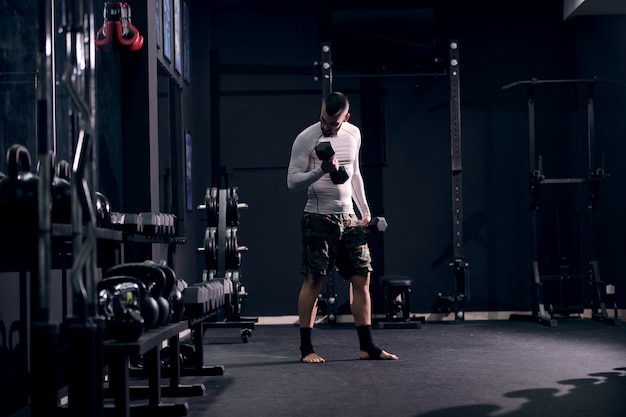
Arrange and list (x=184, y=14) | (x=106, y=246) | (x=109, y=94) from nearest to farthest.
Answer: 1. (x=106, y=246)
2. (x=109, y=94)
3. (x=184, y=14)

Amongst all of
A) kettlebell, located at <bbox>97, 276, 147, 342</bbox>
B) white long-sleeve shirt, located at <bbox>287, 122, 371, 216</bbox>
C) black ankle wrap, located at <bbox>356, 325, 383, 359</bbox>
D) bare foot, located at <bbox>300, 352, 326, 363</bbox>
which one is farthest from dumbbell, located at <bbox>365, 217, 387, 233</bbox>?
kettlebell, located at <bbox>97, 276, 147, 342</bbox>

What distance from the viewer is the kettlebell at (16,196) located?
99.9 inches

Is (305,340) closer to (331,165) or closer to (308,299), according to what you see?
(308,299)

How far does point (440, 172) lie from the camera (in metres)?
7.33

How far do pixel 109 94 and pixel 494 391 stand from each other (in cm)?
264

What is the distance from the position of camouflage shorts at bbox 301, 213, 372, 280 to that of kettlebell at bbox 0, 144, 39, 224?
6.66 ft

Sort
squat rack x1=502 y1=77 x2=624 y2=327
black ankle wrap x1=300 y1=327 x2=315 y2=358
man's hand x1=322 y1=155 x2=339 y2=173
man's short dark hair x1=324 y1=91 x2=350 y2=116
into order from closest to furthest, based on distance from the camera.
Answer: man's hand x1=322 y1=155 x2=339 y2=173 < man's short dark hair x1=324 y1=91 x2=350 y2=116 < black ankle wrap x1=300 y1=327 x2=315 y2=358 < squat rack x1=502 y1=77 x2=624 y2=327

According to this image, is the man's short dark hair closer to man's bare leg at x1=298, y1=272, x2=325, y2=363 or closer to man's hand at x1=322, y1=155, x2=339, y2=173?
man's hand at x1=322, y1=155, x2=339, y2=173

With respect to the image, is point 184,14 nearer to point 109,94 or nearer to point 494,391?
point 109,94

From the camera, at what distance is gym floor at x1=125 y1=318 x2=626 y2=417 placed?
3.18 m

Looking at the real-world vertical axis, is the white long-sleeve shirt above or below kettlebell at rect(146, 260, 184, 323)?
above

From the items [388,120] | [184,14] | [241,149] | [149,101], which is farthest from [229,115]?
[149,101]

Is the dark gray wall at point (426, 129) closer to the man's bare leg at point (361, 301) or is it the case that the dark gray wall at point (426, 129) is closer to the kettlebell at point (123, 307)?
the man's bare leg at point (361, 301)

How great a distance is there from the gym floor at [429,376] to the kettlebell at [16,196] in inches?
42.3
